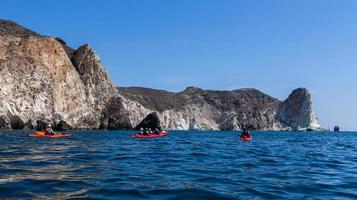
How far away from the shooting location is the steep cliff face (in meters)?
87.1

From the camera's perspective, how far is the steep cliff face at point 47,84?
87094 millimetres

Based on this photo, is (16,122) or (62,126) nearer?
(16,122)

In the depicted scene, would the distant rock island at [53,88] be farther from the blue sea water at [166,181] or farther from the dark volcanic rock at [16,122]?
the blue sea water at [166,181]

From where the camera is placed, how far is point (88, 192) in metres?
12.1

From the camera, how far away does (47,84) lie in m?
96.4

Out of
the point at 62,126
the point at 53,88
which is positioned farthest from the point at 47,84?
the point at 62,126

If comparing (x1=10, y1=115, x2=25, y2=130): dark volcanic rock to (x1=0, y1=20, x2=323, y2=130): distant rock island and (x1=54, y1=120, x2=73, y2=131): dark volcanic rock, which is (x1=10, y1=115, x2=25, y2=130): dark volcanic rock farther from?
(x1=54, y1=120, x2=73, y2=131): dark volcanic rock

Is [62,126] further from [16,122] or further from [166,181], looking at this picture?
[166,181]

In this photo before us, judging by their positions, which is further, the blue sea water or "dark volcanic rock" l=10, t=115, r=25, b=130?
"dark volcanic rock" l=10, t=115, r=25, b=130

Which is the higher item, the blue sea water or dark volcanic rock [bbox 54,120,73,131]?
dark volcanic rock [bbox 54,120,73,131]

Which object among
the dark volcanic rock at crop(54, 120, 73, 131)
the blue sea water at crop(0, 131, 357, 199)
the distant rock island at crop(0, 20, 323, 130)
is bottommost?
the blue sea water at crop(0, 131, 357, 199)

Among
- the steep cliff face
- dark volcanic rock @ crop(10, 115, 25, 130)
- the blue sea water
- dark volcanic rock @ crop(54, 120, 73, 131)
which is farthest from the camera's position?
dark volcanic rock @ crop(54, 120, 73, 131)

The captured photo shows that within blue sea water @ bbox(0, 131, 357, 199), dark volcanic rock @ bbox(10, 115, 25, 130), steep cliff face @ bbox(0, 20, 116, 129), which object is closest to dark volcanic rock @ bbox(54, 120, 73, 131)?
steep cliff face @ bbox(0, 20, 116, 129)

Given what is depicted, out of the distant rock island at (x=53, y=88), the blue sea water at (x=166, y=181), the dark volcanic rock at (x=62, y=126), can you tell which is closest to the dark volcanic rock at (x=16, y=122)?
the distant rock island at (x=53, y=88)
